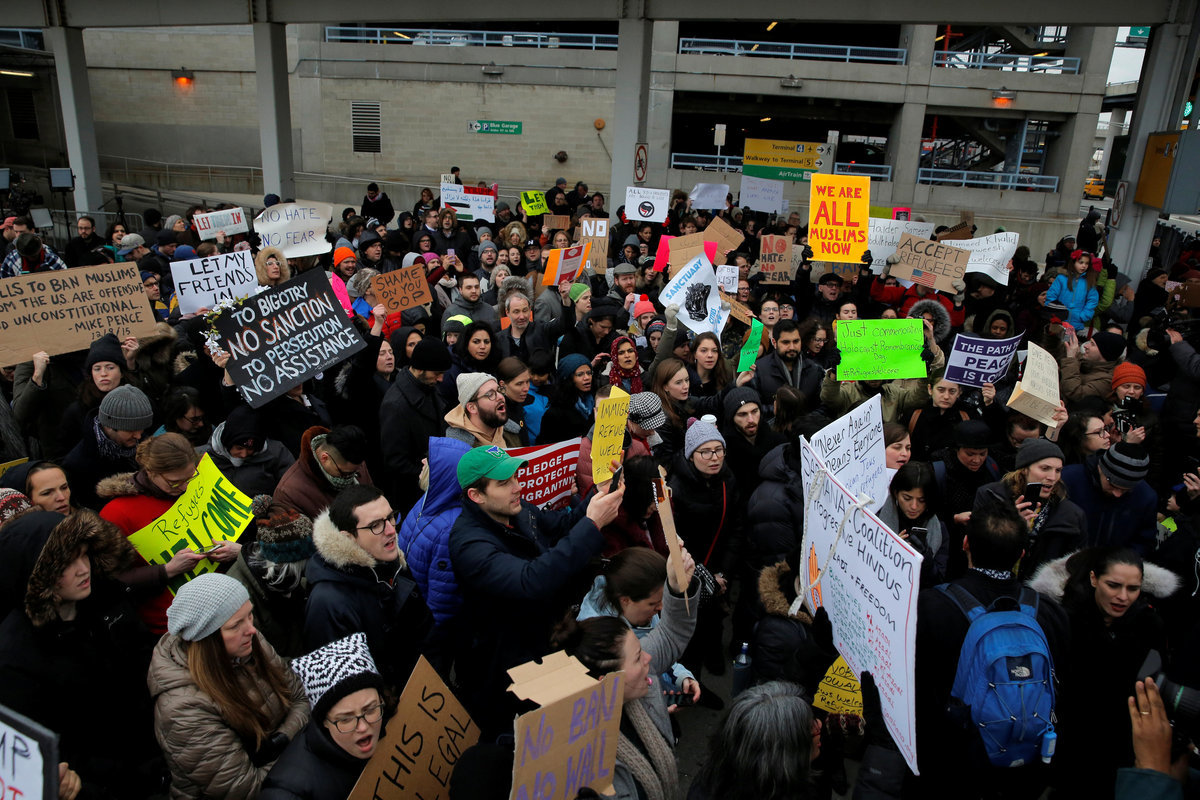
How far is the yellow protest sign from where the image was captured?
3660 millimetres

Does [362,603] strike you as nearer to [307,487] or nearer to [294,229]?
[307,487]

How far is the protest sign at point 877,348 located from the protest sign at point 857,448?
2142 mm

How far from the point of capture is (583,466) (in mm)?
4719

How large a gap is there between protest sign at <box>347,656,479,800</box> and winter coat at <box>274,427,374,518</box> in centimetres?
150

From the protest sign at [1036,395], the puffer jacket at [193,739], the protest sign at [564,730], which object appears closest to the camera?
the protest sign at [564,730]

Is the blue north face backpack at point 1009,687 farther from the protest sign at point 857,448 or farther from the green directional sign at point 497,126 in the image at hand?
the green directional sign at point 497,126

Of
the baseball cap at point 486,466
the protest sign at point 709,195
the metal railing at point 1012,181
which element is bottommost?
the baseball cap at point 486,466

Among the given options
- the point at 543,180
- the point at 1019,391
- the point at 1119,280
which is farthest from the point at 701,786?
the point at 543,180

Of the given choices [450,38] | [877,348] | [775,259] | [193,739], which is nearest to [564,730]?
[193,739]

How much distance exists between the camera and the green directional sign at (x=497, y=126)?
26.2 meters

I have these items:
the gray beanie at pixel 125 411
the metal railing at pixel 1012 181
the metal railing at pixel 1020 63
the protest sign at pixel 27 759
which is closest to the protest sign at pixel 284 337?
the gray beanie at pixel 125 411

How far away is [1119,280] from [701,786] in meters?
12.2

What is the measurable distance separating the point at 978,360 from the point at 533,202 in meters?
10.5

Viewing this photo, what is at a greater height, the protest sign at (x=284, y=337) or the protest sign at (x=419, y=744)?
the protest sign at (x=284, y=337)
